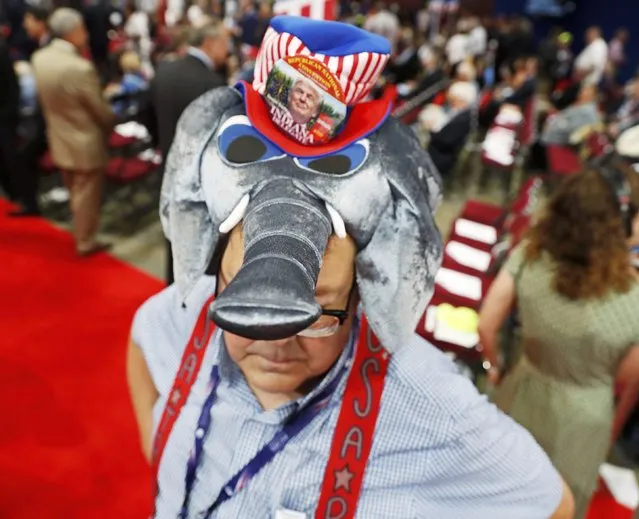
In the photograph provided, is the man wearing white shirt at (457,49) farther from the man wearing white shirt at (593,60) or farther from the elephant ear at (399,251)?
the elephant ear at (399,251)

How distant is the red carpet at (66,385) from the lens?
7.39 feet

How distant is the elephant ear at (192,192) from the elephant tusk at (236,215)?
11cm

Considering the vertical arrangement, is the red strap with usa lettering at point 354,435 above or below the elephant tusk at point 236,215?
→ below

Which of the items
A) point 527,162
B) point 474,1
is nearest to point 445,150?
point 527,162

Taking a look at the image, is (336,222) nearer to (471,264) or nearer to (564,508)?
(564,508)

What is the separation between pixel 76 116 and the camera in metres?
3.31

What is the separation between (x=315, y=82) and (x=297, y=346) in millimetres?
398

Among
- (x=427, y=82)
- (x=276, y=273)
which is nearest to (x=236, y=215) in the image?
(x=276, y=273)

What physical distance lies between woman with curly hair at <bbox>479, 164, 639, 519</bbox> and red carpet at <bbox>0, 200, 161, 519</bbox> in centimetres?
154

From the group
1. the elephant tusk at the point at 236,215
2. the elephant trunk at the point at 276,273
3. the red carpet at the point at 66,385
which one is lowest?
the red carpet at the point at 66,385

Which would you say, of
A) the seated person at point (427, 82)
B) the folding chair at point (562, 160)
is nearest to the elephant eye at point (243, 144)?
the folding chair at point (562, 160)

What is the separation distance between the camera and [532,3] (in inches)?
471

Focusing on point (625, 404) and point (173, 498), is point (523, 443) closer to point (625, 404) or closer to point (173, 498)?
point (173, 498)

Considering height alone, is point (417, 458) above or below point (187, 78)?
below
